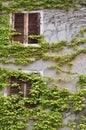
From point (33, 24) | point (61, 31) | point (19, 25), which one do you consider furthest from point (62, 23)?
point (19, 25)

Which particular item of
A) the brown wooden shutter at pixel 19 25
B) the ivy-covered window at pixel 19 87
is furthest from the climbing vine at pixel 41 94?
the brown wooden shutter at pixel 19 25

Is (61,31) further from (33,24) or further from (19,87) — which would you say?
(19,87)

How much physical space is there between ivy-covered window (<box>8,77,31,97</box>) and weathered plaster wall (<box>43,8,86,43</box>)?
1.61 metres

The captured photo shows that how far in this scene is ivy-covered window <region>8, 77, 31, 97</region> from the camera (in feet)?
37.2

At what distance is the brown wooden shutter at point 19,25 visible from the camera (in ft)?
39.0

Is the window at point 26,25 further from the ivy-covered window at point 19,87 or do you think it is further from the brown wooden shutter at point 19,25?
the ivy-covered window at point 19,87

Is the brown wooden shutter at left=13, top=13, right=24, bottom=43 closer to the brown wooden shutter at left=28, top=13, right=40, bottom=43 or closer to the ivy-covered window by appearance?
the brown wooden shutter at left=28, top=13, right=40, bottom=43

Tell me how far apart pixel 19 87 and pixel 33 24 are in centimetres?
216

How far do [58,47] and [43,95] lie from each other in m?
1.62

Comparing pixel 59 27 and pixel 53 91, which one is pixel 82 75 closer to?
pixel 53 91

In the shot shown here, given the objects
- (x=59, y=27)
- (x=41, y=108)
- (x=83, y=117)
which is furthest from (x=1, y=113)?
(x=59, y=27)

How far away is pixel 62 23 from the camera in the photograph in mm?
11906

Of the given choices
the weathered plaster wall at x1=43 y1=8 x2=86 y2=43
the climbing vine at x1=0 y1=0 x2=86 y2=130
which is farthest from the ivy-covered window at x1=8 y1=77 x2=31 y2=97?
the weathered plaster wall at x1=43 y1=8 x2=86 y2=43

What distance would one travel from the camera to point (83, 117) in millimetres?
11031
